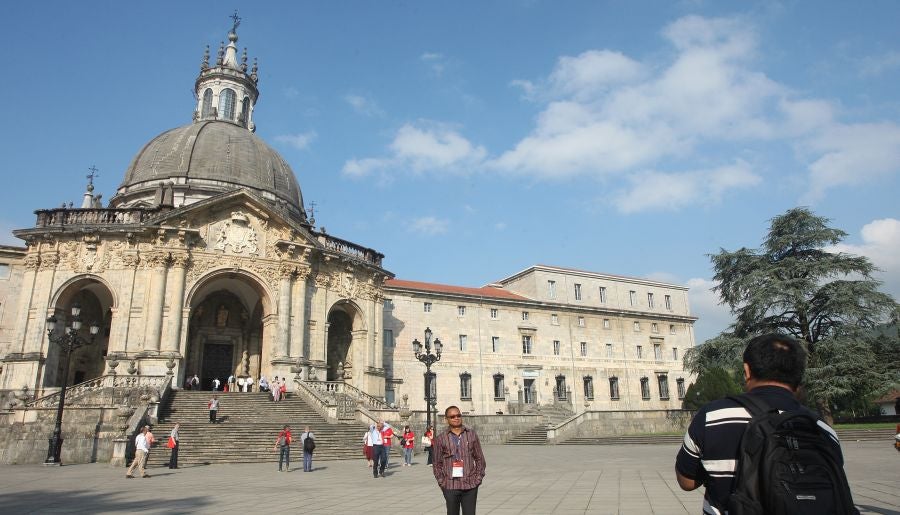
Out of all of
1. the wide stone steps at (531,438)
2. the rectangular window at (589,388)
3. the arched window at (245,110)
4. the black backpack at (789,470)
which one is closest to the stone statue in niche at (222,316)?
the wide stone steps at (531,438)

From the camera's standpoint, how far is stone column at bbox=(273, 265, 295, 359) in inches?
1244

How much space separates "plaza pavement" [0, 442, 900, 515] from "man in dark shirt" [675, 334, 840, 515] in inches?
286

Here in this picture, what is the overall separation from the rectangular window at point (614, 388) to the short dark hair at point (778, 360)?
49926 millimetres

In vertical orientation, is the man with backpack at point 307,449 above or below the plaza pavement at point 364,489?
above

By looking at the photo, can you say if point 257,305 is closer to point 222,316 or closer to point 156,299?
point 222,316

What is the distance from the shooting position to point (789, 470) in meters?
2.66

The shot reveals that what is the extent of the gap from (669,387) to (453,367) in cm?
2176

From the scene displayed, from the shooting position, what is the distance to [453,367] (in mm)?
44719

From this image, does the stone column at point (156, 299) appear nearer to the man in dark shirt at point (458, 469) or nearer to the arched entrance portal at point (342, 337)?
the arched entrance portal at point (342, 337)

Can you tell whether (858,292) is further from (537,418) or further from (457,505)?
(457,505)

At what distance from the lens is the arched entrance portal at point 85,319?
30609 millimetres

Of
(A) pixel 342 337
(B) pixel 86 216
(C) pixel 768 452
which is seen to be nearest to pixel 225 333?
(A) pixel 342 337

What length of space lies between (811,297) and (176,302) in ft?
109

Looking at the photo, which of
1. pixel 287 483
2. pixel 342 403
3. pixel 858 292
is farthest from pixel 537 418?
pixel 287 483
